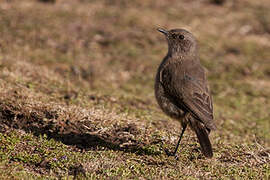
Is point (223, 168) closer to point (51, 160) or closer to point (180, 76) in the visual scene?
point (180, 76)

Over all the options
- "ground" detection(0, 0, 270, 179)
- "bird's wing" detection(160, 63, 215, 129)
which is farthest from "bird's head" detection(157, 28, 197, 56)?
"ground" detection(0, 0, 270, 179)

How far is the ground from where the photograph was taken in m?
5.44

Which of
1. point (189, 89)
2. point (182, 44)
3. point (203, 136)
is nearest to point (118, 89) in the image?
point (182, 44)

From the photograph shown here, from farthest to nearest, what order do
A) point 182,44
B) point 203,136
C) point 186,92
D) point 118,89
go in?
point 118,89, point 182,44, point 186,92, point 203,136

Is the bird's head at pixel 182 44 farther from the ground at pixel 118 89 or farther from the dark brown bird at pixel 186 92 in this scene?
the ground at pixel 118 89

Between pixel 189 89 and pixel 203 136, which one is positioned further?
pixel 189 89

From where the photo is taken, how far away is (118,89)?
32.3 feet

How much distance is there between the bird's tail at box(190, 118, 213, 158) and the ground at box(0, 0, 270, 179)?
265 mm

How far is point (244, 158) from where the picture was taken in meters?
6.00

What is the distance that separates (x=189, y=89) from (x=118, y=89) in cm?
418

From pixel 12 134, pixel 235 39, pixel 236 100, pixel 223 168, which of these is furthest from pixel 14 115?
→ pixel 235 39

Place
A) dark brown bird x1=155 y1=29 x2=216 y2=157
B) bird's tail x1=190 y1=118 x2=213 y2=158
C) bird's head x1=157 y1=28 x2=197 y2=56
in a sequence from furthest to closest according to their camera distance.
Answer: bird's head x1=157 y1=28 x2=197 y2=56 < dark brown bird x1=155 y1=29 x2=216 y2=157 < bird's tail x1=190 y1=118 x2=213 y2=158

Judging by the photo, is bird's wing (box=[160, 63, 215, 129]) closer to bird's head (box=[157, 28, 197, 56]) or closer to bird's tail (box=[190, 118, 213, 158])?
bird's tail (box=[190, 118, 213, 158])

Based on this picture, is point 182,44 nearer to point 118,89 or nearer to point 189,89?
point 189,89
